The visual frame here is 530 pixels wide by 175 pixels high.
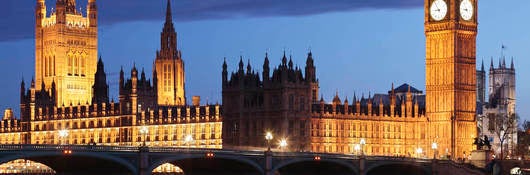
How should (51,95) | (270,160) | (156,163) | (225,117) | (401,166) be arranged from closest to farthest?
1. (156,163)
2. (270,160)
3. (401,166)
4. (225,117)
5. (51,95)

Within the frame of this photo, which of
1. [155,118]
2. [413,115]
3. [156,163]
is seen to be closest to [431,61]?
[413,115]

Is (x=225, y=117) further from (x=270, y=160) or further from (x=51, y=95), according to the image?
(x=51, y=95)

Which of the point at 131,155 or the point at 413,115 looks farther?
the point at 413,115

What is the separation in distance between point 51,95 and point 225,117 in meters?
53.0

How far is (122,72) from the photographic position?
158250mm

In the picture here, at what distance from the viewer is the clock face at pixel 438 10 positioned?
13362cm

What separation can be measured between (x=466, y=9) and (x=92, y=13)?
79.0 metres

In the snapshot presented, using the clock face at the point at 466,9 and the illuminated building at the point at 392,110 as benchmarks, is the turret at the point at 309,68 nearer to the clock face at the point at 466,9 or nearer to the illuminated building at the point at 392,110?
the illuminated building at the point at 392,110

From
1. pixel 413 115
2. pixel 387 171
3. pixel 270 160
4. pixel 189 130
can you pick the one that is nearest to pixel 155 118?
pixel 189 130

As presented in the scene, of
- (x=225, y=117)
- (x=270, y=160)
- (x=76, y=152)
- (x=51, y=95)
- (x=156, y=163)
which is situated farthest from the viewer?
(x=51, y=95)

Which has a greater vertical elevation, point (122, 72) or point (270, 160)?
point (122, 72)

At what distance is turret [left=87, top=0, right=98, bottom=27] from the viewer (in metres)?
198

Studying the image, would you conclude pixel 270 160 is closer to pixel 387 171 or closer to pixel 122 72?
pixel 387 171

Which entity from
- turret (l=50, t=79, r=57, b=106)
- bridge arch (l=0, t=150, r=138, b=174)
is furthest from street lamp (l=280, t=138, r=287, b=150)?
turret (l=50, t=79, r=57, b=106)
